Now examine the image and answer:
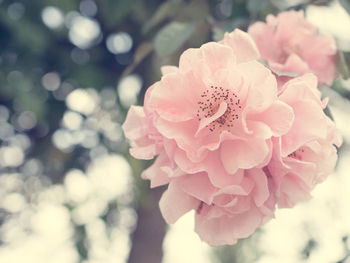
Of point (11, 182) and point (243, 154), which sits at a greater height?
point (243, 154)

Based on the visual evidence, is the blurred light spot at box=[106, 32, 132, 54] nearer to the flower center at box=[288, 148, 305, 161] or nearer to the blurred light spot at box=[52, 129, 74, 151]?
the blurred light spot at box=[52, 129, 74, 151]

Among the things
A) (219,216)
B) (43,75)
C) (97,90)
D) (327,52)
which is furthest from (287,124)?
(43,75)

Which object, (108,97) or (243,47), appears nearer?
(243,47)

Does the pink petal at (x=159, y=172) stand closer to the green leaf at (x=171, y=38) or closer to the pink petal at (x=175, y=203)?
the pink petal at (x=175, y=203)

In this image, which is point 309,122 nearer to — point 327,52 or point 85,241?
point 327,52

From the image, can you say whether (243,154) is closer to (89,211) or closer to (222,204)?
(222,204)

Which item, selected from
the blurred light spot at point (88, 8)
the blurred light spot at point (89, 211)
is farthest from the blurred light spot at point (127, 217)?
the blurred light spot at point (88, 8)

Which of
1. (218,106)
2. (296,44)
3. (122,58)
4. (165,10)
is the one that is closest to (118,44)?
(122,58)
